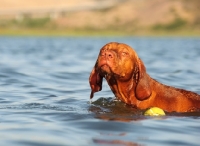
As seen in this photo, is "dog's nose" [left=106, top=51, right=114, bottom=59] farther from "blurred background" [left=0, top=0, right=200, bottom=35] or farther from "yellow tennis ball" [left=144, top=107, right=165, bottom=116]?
"blurred background" [left=0, top=0, right=200, bottom=35]

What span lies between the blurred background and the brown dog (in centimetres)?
9173

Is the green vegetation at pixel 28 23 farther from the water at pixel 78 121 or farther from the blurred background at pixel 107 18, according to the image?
the water at pixel 78 121

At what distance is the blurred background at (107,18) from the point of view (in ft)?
357

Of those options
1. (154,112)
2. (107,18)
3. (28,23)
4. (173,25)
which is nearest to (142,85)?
(154,112)

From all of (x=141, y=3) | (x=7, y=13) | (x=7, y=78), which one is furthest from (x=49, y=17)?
(x=7, y=78)

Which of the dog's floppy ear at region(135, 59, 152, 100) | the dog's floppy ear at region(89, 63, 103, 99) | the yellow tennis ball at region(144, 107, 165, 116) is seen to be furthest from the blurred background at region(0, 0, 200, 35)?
the yellow tennis ball at region(144, 107, 165, 116)

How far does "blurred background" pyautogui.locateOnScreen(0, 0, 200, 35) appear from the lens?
357ft

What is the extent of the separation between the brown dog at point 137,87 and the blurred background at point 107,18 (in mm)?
91730

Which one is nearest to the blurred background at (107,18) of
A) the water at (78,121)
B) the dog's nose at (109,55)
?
the water at (78,121)

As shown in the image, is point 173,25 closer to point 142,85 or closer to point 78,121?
point 142,85

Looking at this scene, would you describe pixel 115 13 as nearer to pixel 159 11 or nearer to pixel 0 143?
pixel 159 11

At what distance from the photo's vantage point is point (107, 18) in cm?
12306

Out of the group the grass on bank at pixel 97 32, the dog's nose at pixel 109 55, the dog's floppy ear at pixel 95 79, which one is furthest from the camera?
the grass on bank at pixel 97 32

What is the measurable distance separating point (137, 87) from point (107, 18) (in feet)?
373
